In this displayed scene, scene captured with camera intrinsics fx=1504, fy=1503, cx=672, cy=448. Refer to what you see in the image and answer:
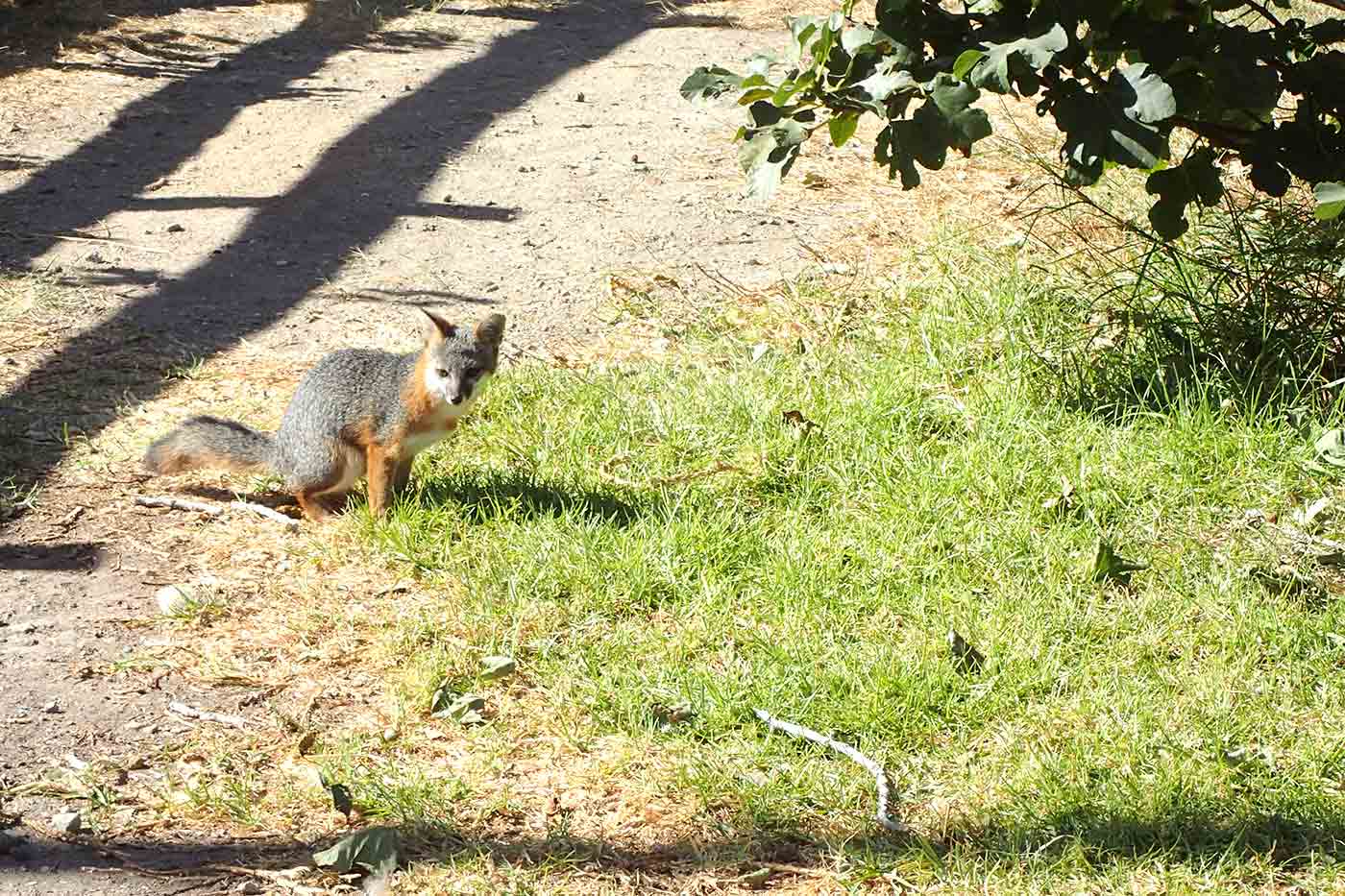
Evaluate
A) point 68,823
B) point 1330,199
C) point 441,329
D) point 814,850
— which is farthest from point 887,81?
point 68,823

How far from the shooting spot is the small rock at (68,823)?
347 centimetres

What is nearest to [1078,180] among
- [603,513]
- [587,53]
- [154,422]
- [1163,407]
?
[1163,407]

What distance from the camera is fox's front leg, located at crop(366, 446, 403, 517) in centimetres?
493

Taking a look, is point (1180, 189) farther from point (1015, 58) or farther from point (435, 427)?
point (435, 427)

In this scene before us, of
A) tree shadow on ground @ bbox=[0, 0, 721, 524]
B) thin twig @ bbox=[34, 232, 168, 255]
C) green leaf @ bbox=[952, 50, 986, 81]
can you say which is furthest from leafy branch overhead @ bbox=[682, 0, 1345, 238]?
thin twig @ bbox=[34, 232, 168, 255]

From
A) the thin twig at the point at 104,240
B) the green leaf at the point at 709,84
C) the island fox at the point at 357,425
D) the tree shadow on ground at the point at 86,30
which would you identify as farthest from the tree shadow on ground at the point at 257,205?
the green leaf at the point at 709,84

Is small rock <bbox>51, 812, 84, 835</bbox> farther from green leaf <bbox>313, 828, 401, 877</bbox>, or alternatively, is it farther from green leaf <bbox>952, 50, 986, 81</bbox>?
green leaf <bbox>952, 50, 986, 81</bbox>

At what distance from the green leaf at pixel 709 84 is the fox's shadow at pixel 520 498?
1333 millimetres

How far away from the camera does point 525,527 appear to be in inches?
188

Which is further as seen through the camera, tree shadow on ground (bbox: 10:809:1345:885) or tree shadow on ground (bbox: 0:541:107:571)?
tree shadow on ground (bbox: 0:541:107:571)

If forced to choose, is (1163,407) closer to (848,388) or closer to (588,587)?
(848,388)

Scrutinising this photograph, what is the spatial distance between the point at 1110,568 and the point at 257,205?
5.03 m

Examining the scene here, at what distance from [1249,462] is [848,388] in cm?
144

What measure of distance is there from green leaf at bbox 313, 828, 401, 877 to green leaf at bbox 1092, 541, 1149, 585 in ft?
7.31
